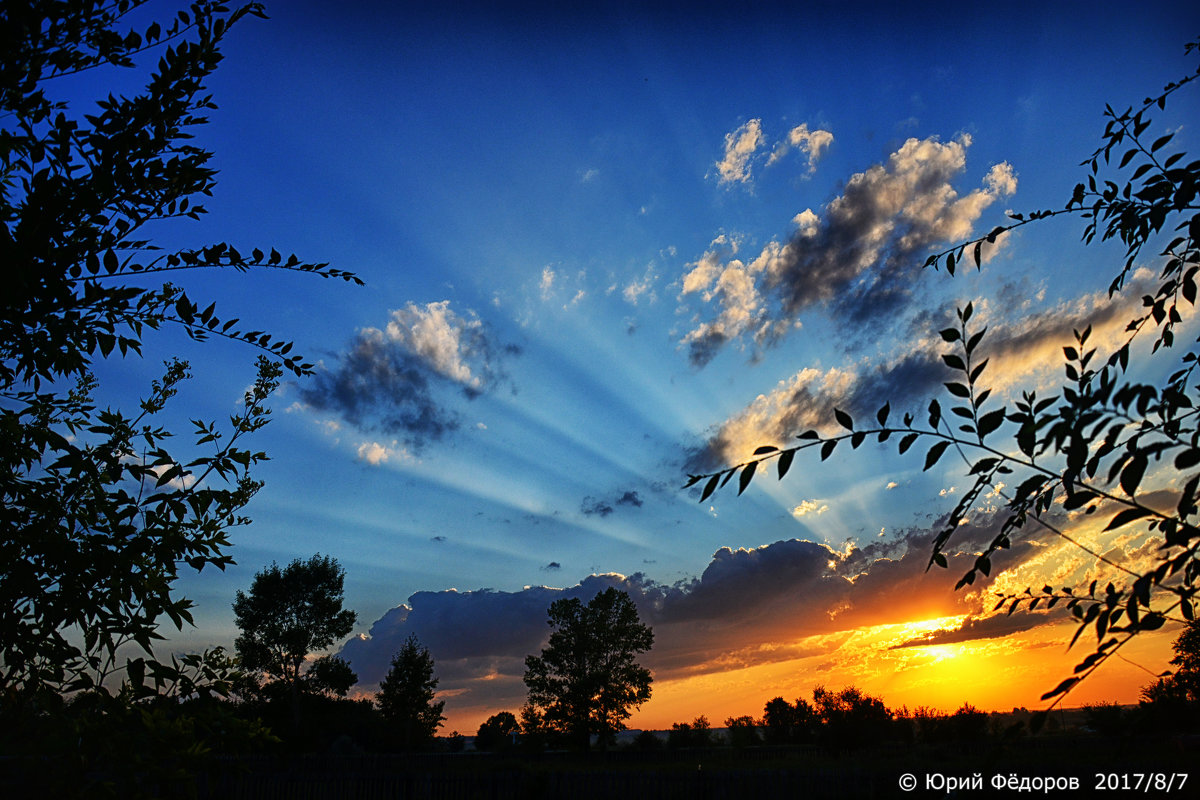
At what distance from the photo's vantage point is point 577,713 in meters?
47.1

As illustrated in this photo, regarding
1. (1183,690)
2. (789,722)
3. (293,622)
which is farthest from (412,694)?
(1183,690)

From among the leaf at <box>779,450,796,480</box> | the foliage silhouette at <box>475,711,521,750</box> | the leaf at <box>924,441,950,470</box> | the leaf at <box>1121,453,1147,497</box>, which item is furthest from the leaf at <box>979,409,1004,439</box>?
the foliage silhouette at <box>475,711,521,750</box>

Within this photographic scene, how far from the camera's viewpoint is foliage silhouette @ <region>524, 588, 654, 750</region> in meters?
47.0

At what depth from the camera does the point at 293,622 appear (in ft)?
132

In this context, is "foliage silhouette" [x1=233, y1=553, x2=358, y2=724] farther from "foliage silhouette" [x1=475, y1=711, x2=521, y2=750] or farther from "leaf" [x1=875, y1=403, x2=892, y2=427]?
"leaf" [x1=875, y1=403, x2=892, y2=427]

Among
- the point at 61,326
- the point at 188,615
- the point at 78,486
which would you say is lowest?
the point at 188,615

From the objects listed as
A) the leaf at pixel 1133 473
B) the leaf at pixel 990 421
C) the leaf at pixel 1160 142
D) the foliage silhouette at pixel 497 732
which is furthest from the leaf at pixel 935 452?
the foliage silhouette at pixel 497 732

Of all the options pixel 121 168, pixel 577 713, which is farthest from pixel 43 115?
pixel 577 713

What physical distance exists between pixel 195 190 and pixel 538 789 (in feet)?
73.1

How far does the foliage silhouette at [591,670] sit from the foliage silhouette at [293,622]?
52.2 ft

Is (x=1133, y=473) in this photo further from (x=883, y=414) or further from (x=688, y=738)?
(x=688, y=738)

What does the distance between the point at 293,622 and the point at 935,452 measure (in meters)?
46.0

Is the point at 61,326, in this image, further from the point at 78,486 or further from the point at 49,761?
the point at 49,761

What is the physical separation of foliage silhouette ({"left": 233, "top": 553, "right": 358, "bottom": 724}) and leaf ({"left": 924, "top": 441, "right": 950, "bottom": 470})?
43.7 metres
